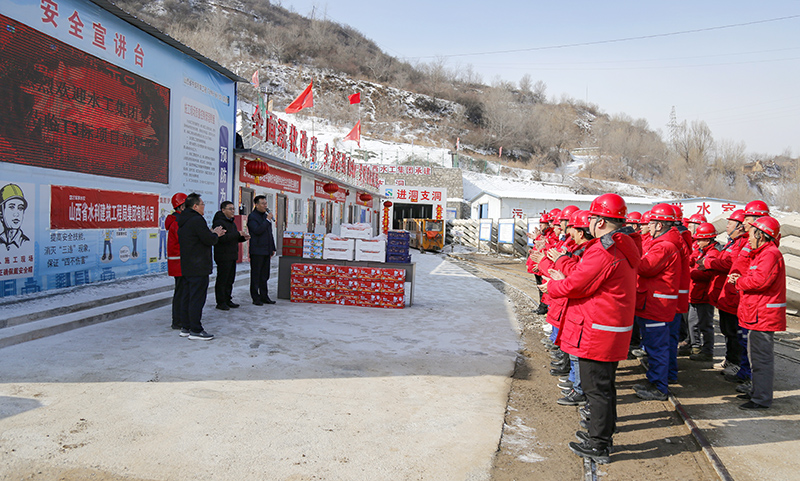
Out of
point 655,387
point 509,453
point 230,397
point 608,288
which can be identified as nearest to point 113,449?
point 230,397

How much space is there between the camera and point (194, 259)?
5426mm

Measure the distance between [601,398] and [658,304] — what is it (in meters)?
1.77

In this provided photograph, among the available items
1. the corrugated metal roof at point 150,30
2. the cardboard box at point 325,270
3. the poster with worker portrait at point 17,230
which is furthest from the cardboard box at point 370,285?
the corrugated metal roof at point 150,30

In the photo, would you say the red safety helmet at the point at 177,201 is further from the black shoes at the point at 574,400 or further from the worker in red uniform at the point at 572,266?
Result: the black shoes at the point at 574,400

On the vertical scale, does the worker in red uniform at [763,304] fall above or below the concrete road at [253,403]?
above

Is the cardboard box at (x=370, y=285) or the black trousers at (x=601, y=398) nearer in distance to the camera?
the black trousers at (x=601, y=398)

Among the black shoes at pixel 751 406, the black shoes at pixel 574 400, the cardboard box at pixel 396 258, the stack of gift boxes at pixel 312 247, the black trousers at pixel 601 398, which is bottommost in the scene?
the black shoes at pixel 751 406

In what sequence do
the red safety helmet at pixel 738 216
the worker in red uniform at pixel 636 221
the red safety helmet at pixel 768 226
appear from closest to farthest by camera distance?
the red safety helmet at pixel 768 226
the red safety helmet at pixel 738 216
the worker in red uniform at pixel 636 221

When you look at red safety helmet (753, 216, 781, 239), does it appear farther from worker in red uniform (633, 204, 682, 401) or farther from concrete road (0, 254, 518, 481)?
concrete road (0, 254, 518, 481)

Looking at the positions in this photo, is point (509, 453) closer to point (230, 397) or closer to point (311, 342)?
point (230, 397)

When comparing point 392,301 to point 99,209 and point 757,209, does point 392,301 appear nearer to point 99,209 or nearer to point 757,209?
point 99,209

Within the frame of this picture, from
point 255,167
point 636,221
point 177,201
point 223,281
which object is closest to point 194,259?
point 177,201

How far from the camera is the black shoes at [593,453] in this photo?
10.1 ft

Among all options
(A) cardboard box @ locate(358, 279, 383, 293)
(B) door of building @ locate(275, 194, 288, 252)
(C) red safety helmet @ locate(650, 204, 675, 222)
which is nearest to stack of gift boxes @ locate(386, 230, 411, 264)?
(A) cardboard box @ locate(358, 279, 383, 293)
